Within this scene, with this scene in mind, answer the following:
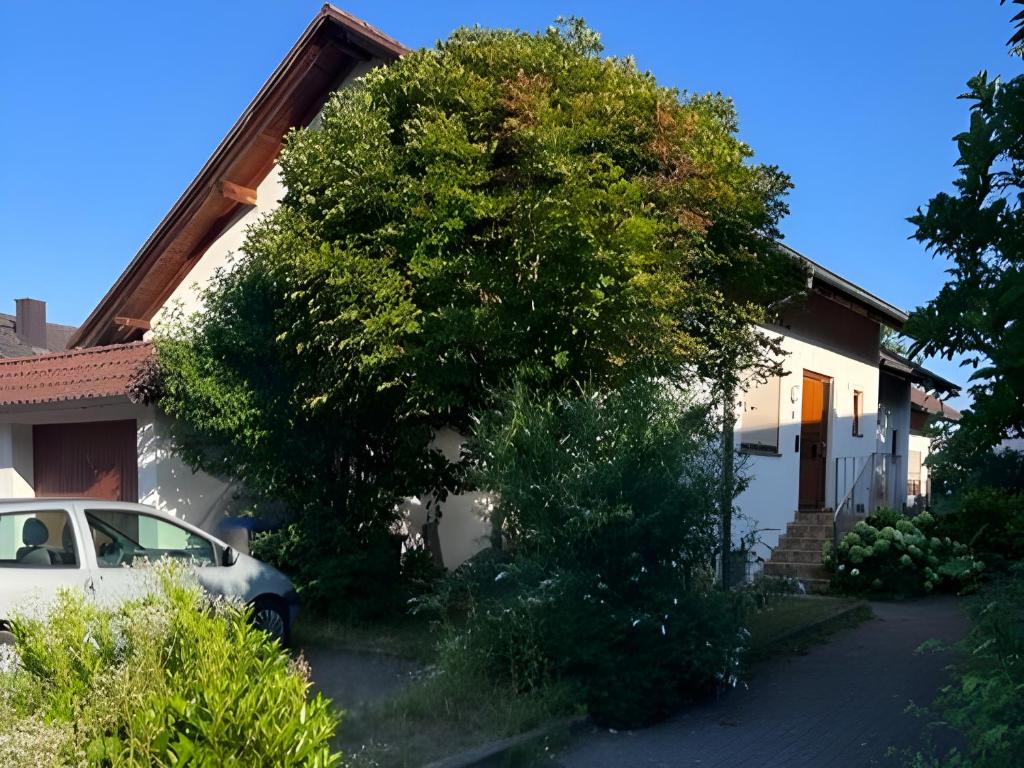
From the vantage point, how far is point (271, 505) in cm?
1241

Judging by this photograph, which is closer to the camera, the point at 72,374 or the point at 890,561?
the point at 72,374

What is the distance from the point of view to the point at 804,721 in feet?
25.2

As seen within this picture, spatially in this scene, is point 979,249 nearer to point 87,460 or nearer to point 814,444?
point 814,444

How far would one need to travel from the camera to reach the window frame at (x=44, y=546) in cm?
813

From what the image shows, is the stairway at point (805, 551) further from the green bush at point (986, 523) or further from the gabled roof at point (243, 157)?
the gabled roof at point (243, 157)

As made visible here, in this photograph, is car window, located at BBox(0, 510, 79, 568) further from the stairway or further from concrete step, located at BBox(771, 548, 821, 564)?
concrete step, located at BBox(771, 548, 821, 564)

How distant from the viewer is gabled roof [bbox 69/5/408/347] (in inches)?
548

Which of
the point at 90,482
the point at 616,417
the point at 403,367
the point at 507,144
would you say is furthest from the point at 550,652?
the point at 90,482

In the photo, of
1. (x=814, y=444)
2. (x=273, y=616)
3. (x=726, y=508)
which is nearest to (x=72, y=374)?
(x=273, y=616)

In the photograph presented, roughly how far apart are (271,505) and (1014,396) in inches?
347

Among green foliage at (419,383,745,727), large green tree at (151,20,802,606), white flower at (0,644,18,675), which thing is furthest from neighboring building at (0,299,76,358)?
white flower at (0,644,18,675)

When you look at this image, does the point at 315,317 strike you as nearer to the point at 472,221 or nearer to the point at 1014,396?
the point at 472,221

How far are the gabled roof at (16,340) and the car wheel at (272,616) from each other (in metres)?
22.2

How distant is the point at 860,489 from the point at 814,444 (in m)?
1.31
